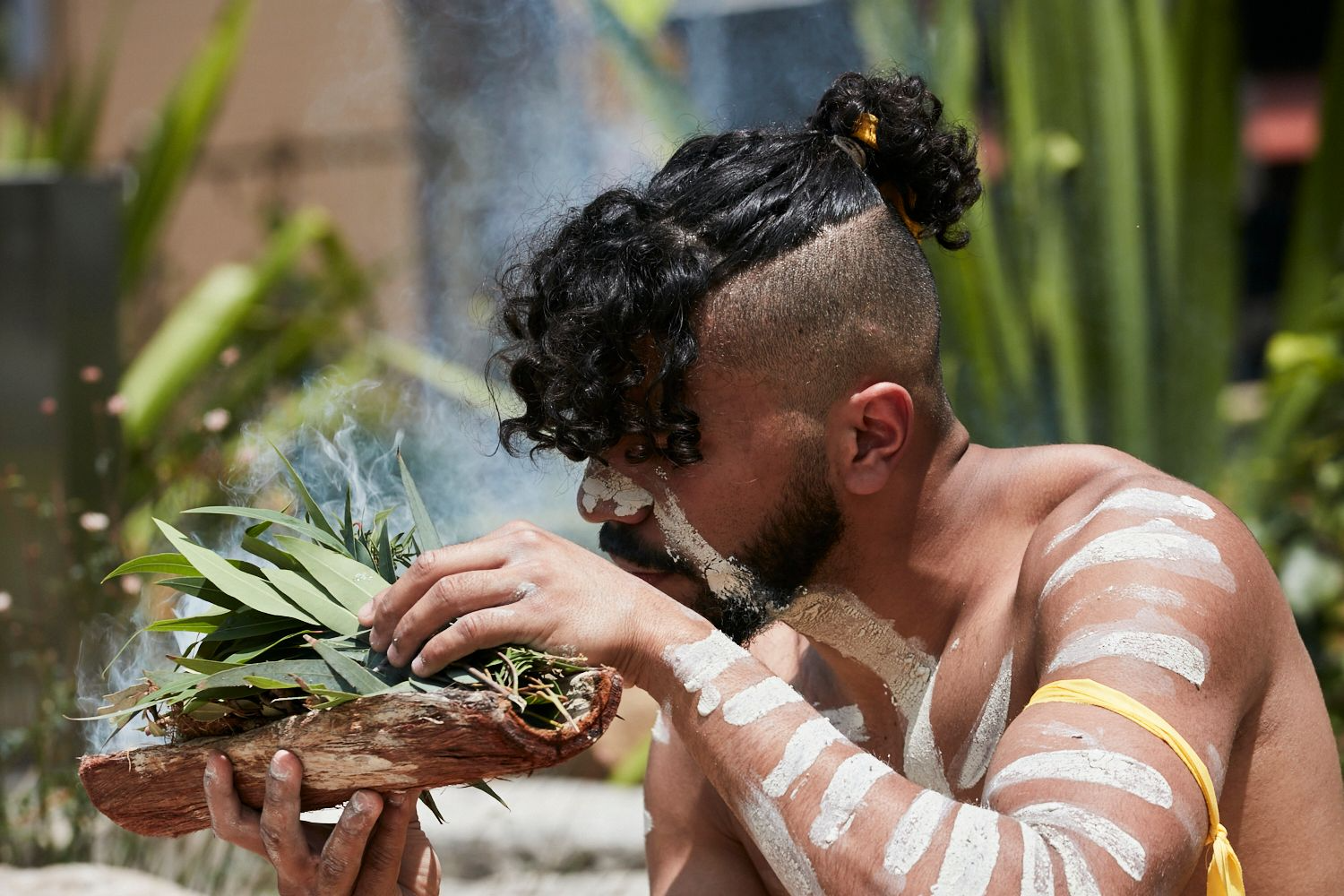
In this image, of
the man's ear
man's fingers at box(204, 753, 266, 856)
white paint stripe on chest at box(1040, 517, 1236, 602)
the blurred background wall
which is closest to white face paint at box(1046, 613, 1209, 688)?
white paint stripe on chest at box(1040, 517, 1236, 602)

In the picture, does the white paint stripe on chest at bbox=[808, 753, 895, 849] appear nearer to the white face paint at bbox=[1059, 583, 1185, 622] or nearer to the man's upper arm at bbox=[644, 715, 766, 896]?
the white face paint at bbox=[1059, 583, 1185, 622]

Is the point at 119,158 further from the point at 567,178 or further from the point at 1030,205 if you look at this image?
the point at 1030,205

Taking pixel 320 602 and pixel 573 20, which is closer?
pixel 320 602

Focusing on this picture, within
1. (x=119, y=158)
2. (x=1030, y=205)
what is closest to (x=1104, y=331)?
(x=1030, y=205)

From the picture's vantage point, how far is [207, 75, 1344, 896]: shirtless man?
1598 mm

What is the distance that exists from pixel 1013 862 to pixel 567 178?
561 centimetres

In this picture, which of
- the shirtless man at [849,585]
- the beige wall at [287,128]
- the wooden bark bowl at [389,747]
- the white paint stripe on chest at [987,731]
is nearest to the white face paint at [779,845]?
the shirtless man at [849,585]

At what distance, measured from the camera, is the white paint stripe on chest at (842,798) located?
5.24 feet

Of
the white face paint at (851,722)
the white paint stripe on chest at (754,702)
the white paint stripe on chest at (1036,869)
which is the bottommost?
the white face paint at (851,722)

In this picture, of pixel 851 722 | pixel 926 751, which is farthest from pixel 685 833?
pixel 926 751

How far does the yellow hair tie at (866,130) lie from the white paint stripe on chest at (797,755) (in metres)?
1.11

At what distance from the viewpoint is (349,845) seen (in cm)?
188

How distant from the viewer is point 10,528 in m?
4.54

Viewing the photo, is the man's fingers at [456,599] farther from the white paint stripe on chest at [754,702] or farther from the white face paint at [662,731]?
the white face paint at [662,731]
